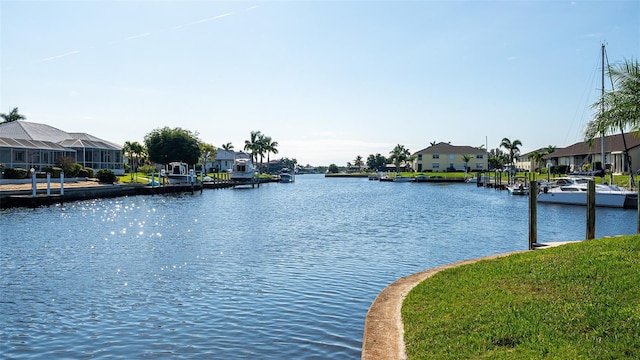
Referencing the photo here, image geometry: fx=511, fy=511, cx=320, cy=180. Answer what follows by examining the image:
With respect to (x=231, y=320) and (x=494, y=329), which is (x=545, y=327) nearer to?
(x=494, y=329)

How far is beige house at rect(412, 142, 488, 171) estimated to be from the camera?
479 feet

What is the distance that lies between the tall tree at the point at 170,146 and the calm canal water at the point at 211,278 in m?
60.8

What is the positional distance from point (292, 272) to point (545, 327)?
10608 mm

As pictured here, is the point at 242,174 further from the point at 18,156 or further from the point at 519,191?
the point at 519,191

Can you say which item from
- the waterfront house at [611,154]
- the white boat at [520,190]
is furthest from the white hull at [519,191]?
the waterfront house at [611,154]

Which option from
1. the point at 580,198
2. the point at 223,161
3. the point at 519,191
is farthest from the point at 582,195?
the point at 223,161

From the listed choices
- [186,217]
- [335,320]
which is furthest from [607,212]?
[335,320]

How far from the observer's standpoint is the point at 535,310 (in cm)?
824

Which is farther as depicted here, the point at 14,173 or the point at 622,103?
the point at 14,173

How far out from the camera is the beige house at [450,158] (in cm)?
14600

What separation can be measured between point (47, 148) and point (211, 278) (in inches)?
2205

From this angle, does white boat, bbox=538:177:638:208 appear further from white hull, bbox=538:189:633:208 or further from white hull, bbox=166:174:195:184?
white hull, bbox=166:174:195:184

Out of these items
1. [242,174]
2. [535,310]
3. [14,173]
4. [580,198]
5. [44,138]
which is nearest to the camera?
[535,310]

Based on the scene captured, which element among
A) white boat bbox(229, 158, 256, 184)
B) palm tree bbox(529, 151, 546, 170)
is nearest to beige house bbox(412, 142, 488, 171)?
palm tree bbox(529, 151, 546, 170)
